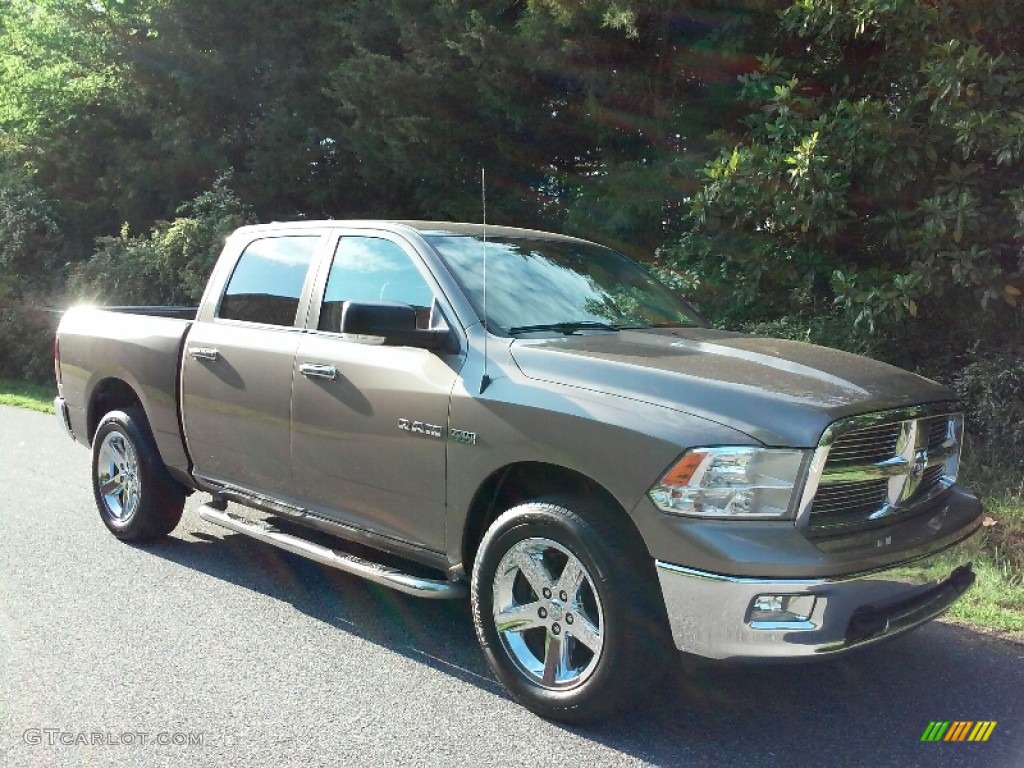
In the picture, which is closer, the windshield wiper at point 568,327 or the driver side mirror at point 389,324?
the driver side mirror at point 389,324

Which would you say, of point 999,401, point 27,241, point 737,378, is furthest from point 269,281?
point 27,241

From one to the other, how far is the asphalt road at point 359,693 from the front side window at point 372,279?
1507mm

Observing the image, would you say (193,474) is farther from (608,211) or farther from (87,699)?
(608,211)

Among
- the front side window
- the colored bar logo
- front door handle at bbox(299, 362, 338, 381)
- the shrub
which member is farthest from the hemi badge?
the shrub

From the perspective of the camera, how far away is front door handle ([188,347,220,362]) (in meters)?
5.44

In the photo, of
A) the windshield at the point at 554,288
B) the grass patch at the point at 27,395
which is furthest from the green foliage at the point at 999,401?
the grass patch at the point at 27,395

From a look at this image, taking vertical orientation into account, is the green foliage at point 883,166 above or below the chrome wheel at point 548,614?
above

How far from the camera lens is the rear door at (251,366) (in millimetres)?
5020

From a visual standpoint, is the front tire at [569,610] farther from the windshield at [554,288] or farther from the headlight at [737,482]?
the windshield at [554,288]

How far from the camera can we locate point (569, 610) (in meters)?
3.75

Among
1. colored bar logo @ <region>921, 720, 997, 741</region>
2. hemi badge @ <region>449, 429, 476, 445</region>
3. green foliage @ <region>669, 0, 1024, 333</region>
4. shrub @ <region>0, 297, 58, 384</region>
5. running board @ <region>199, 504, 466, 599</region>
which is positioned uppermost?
green foliage @ <region>669, 0, 1024, 333</region>

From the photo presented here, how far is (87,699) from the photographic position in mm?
3965

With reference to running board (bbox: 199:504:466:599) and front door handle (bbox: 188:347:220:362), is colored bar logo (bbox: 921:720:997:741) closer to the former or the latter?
running board (bbox: 199:504:466:599)

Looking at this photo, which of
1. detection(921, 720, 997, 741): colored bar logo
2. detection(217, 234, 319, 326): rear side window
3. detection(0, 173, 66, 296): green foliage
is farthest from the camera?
detection(0, 173, 66, 296): green foliage
